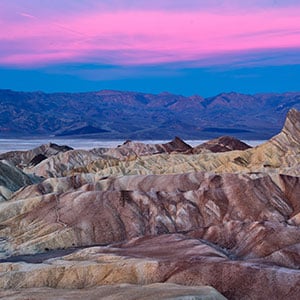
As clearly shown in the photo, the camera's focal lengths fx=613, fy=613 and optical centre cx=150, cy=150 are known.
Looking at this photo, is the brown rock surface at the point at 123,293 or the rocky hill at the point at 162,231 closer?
the brown rock surface at the point at 123,293

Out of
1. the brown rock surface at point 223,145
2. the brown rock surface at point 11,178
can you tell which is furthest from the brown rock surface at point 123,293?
the brown rock surface at point 223,145

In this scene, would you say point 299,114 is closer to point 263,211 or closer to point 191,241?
point 263,211

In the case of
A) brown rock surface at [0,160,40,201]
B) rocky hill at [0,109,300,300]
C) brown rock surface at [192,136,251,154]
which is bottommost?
brown rock surface at [192,136,251,154]

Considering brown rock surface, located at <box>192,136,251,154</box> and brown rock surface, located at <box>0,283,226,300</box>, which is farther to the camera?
brown rock surface, located at <box>192,136,251,154</box>

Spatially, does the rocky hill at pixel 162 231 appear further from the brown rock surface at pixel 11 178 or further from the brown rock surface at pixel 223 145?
the brown rock surface at pixel 223 145

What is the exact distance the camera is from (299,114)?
102 m

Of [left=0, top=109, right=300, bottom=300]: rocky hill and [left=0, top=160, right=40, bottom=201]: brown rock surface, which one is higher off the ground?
[left=0, top=109, right=300, bottom=300]: rocky hill

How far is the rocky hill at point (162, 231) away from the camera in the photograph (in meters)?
31.8

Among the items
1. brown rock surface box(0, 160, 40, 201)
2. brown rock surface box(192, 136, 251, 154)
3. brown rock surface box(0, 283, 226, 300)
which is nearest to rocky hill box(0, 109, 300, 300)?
brown rock surface box(0, 283, 226, 300)

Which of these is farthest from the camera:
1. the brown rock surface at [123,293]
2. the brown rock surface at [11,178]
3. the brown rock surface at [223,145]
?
the brown rock surface at [223,145]

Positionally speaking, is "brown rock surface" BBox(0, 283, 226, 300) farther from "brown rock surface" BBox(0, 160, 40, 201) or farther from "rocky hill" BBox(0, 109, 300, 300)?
"brown rock surface" BBox(0, 160, 40, 201)

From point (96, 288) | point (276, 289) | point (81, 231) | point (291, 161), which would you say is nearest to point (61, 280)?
point (96, 288)

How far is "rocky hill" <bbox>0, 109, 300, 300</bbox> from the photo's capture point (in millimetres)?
31781

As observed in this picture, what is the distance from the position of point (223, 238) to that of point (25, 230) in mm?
20087
